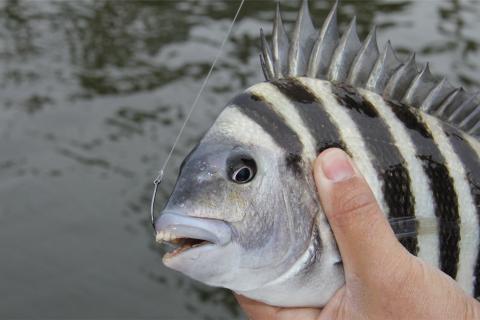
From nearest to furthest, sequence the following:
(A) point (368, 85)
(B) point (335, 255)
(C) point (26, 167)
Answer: (B) point (335, 255) → (A) point (368, 85) → (C) point (26, 167)

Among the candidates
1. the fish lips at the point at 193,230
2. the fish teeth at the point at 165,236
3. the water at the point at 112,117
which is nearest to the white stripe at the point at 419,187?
the fish lips at the point at 193,230

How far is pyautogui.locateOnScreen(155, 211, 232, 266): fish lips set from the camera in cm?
163

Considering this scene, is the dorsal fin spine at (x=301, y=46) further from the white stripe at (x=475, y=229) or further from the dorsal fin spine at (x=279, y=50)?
the white stripe at (x=475, y=229)

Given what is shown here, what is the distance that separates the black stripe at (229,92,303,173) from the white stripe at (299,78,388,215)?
12 centimetres

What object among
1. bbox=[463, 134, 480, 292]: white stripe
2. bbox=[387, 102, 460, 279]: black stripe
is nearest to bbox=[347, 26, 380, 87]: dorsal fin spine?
bbox=[387, 102, 460, 279]: black stripe

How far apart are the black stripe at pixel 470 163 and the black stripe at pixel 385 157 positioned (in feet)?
0.67

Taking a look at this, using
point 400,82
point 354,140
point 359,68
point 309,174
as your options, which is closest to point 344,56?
point 359,68

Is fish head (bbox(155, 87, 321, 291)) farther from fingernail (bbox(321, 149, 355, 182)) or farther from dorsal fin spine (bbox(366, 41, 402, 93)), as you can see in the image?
dorsal fin spine (bbox(366, 41, 402, 93))

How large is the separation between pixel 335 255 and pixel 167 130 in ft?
14.9

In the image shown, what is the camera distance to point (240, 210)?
1675 millimetres

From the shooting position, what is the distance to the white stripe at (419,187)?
1.77 m

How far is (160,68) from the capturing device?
7.51 meters

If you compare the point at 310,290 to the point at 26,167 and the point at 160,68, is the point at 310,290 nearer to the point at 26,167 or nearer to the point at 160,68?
the point at 26,167

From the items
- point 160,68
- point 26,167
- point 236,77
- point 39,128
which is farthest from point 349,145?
point 160,68
